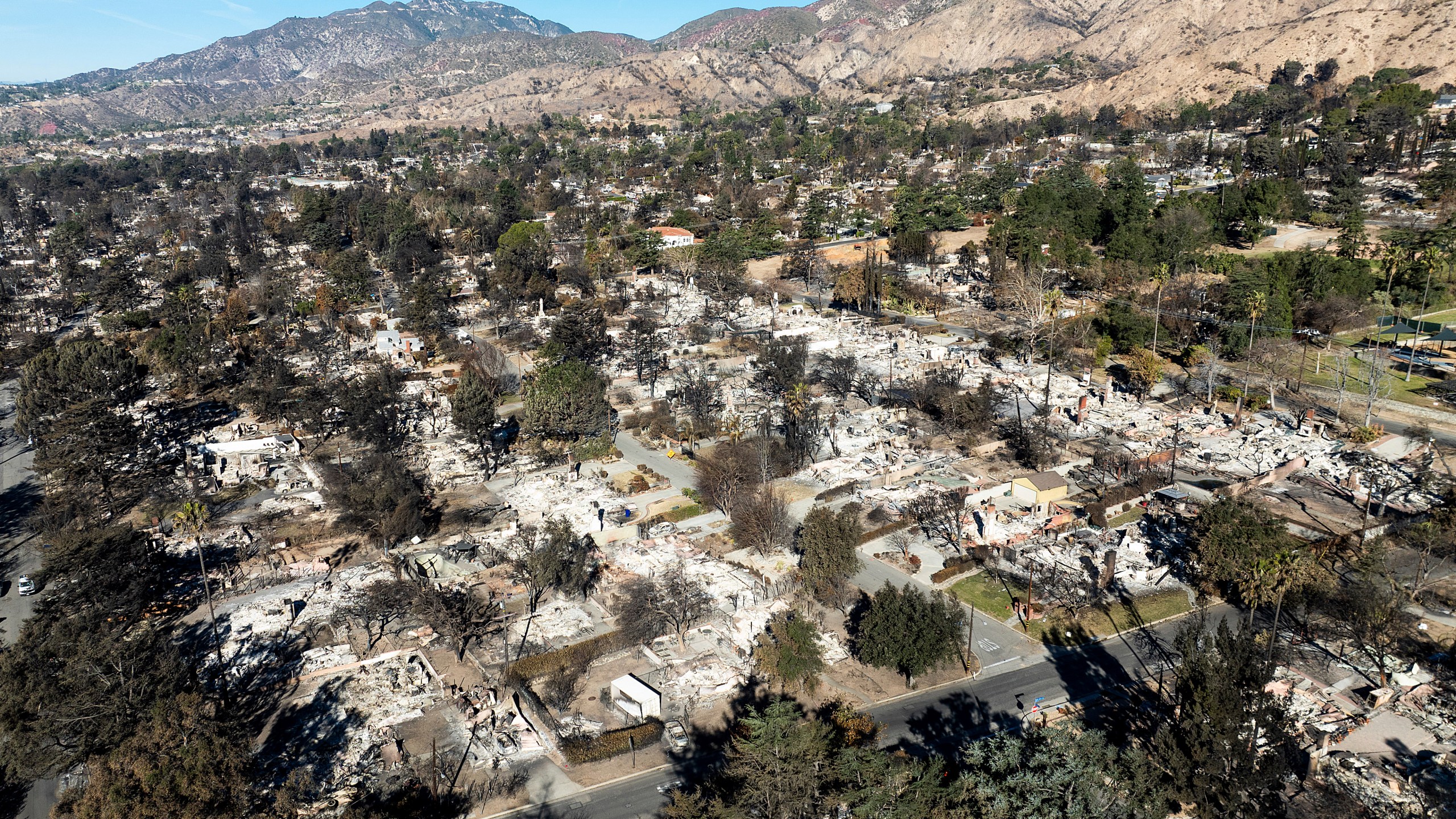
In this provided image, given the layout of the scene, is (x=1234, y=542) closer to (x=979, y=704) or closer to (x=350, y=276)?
(x=979, y=704)

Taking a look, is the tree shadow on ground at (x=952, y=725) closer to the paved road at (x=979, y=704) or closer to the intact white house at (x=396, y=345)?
the paved road at (x=979, y=704)

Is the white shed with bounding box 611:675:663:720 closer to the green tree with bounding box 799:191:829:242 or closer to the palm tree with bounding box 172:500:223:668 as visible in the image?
the palm tree with bounding box 172:500:223:668

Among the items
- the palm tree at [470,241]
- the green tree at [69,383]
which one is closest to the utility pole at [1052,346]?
the green tree at [69,383]

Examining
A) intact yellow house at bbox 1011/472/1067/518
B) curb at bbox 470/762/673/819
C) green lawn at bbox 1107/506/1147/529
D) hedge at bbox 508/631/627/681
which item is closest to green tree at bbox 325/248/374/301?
hedge at bbox 508/631/627/681

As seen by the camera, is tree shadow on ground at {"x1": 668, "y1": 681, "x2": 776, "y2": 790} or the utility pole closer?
tree shadow on ground at {"x1": 668, "y1": 681, "x2": 776, "y2": 790}

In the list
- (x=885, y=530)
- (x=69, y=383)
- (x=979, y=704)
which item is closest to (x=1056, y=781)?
(x=979, y=704)

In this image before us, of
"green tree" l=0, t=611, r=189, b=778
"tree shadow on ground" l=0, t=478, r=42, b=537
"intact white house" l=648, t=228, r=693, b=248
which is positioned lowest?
"tree shadow on ground" l=0, t=478, r=42, b=537

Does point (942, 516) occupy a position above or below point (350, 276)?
below

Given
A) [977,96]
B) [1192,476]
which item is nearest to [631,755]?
[1192,476]
